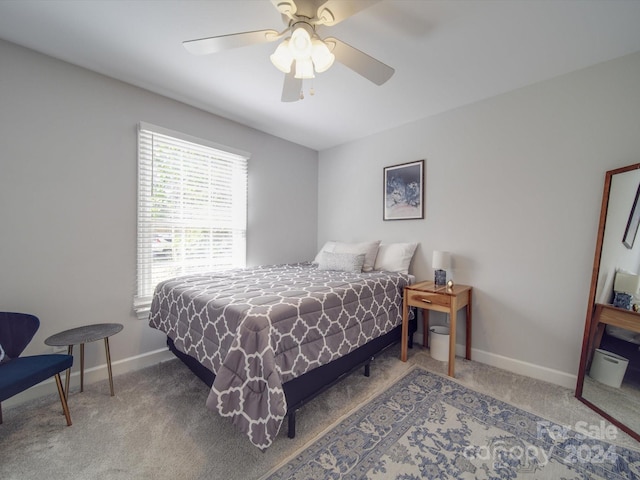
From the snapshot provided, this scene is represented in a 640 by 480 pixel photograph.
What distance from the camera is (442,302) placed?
222 centimetres

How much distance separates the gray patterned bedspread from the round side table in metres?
0.35

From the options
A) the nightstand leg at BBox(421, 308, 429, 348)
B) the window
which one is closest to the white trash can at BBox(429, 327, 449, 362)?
the nightstand leg at BBox(421, 308, 429, 348)

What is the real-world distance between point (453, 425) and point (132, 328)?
8.61 feet

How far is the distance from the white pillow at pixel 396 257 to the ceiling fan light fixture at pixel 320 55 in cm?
203

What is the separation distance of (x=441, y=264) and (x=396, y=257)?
1.68ft

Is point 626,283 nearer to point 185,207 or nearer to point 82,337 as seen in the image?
point 185,207

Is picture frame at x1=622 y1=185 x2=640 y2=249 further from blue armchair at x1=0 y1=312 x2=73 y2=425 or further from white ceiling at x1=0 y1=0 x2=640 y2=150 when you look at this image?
blue armchair at x1=0 y1=312 x2=73 y2=425

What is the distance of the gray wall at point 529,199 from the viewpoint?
1972 millimetres

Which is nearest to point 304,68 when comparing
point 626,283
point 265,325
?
point 265,325

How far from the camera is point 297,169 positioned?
3.70 m

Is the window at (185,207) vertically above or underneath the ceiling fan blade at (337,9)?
underneath

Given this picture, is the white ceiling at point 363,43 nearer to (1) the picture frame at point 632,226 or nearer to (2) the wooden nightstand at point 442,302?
(1) the picture frame at point 632,226

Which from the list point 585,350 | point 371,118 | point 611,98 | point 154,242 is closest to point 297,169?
point 371,118

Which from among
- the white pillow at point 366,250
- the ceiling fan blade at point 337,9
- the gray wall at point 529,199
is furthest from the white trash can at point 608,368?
the ceiling fan blade at point 337,9
